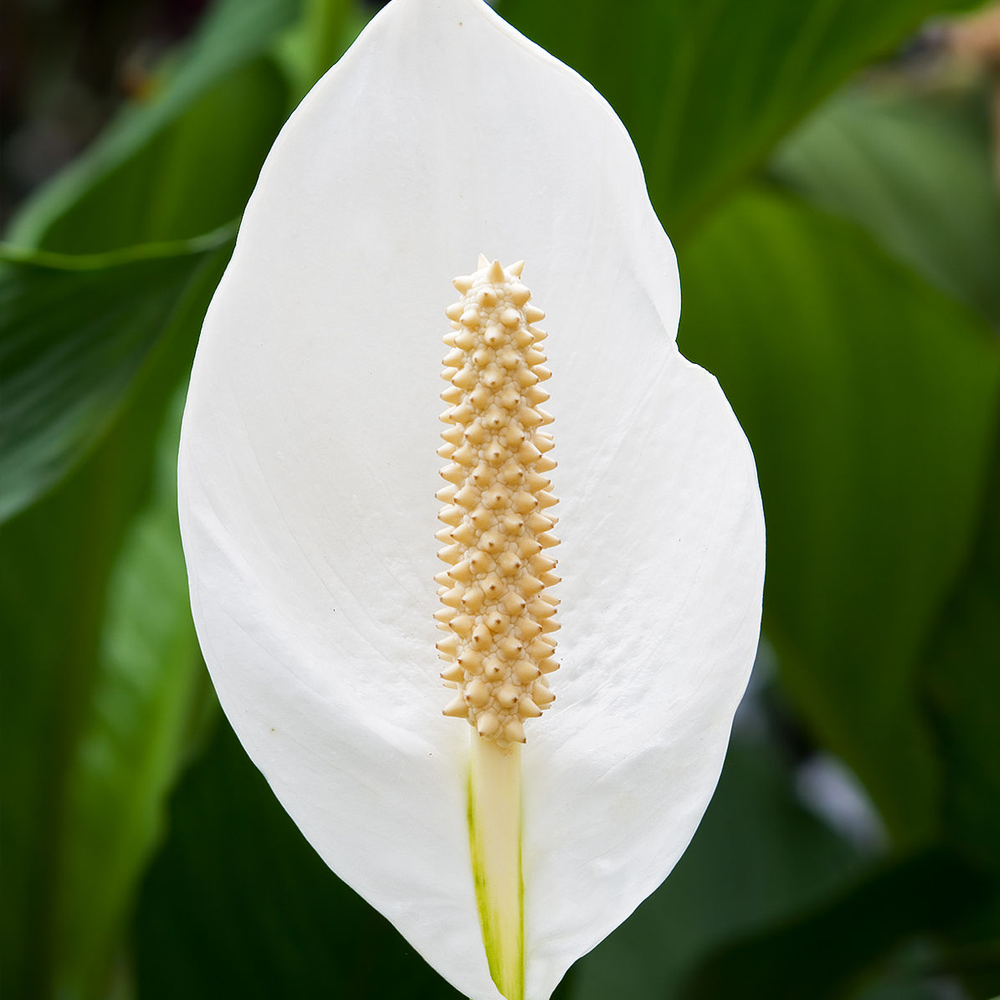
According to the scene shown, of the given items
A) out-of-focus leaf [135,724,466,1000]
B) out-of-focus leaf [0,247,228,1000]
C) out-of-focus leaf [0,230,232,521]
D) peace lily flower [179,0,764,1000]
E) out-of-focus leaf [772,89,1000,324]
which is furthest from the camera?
out-of-focus leaf [772,89,1000,324]

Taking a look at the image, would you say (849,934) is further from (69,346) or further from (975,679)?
(69,346)

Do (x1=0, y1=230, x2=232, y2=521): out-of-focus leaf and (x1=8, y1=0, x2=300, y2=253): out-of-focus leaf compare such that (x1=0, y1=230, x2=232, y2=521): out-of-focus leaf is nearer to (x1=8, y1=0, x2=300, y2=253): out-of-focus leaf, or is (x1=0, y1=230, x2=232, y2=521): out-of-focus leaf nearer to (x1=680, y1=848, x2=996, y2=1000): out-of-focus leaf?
(x1=8, y1=0, x2=300, y2=253): out-of-focus leaf

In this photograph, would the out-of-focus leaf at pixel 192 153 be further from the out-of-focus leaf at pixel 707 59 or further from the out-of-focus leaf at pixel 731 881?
the out-of-focus leaf at pixel 731 881

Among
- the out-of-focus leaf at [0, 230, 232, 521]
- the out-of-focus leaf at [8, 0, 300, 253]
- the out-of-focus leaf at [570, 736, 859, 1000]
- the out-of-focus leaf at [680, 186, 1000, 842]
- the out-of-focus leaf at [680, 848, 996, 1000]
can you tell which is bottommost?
the out-of-focus leaf at [570, 736, 859, 1000]

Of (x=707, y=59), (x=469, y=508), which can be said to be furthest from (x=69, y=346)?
(x=707, y=59)

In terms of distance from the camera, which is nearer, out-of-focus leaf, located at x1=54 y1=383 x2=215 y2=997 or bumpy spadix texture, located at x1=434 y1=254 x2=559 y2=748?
bumpy spadix texture, located at x1=434 y1=254 x2=559 y2=748

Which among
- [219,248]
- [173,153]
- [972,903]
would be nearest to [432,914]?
[219,248]

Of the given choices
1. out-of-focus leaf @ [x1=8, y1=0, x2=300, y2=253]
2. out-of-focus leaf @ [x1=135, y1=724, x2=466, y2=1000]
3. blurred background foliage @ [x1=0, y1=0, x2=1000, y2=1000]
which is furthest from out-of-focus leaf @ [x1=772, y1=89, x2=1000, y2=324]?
out-of-focus leaf @ [x1=135, y1=724, x2=466, y2=1000]

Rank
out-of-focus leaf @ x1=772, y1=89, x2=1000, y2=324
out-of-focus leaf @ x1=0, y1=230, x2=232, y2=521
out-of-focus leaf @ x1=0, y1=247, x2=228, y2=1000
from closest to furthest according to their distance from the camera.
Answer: out-of-focus leaf @ x1=0, y1=230, x2=232, y2=521, out-of-focus leaf @ x1=0, y1=247, x2=228, y2=1000, out-of-focus leaf @ x1=772, y1=89, x2=1000, y2=324
